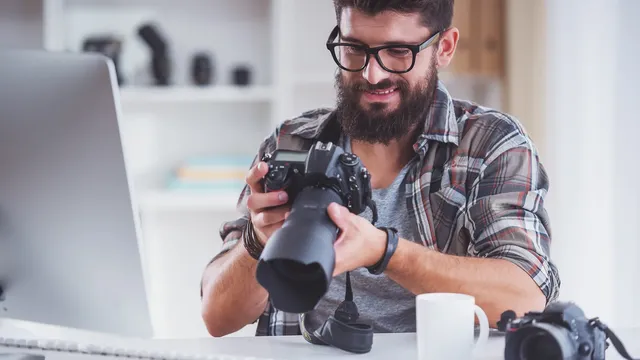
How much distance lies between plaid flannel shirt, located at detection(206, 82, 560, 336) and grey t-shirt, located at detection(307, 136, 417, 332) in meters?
0.03

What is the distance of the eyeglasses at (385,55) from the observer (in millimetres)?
1322

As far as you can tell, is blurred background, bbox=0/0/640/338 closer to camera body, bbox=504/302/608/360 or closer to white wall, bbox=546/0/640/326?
white wall, bbox=546/0/640/326

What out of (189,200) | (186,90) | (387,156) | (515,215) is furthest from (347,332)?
(186,90)

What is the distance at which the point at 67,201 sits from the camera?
99 centimetres

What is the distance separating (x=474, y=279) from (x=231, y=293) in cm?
38

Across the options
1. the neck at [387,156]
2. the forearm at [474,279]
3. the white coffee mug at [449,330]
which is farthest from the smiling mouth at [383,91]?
the white coffee mug at [449,330]

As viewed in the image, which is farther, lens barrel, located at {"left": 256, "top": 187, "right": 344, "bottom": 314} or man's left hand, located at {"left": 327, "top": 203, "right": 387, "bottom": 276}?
man's left hand, located at {"left": 327, "top": 203, "right": 387, "bottom": 276}

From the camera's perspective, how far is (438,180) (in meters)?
1.40

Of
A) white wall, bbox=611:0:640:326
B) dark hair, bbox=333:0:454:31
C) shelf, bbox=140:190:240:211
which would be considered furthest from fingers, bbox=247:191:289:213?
shelf, bbox=140:190:240:211

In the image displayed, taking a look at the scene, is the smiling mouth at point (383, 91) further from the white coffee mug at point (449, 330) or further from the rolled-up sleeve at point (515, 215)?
the white coffee mug at point (449, 330)

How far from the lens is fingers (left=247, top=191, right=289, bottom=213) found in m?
0.96

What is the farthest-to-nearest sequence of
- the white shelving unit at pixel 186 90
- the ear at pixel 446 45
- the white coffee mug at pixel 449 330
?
1. the white shelving unit at pixel 186 90
2. the ear at pixel 446 45
3. the white coffee mug at pixel 449 330

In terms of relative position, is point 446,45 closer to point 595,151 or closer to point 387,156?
point 387,156

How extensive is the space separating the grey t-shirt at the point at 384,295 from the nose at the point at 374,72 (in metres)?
0.21
